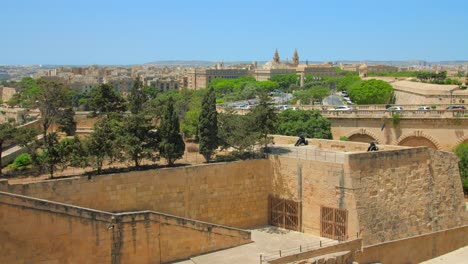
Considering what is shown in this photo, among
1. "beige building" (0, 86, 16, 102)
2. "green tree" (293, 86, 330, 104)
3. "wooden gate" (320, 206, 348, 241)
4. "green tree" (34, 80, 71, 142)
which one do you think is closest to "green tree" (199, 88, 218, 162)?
"wooden gate" (320, 206, 348, 241)

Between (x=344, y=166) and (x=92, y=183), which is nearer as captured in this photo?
(x=92, y=183)

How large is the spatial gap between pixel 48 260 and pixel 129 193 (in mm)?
3707

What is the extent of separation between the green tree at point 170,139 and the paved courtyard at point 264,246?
4449 mm

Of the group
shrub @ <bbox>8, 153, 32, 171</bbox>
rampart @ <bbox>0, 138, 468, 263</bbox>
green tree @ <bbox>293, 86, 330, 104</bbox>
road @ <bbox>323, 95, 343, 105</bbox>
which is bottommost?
rampart @ <bbox>0, 138, 468, 263</bbox>

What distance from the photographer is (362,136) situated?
3459 centimetres

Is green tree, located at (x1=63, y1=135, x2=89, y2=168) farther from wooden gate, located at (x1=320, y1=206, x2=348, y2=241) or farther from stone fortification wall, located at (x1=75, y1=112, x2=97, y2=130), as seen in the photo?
stone fortification wall, located at (x1=75, y1=112, x2=97, y2=130)

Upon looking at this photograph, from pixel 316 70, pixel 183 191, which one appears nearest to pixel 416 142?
pixel 183 191

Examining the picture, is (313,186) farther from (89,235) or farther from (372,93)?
(372,93)

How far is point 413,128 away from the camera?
32.8m

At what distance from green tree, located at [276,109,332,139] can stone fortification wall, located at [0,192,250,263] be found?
1467 cm

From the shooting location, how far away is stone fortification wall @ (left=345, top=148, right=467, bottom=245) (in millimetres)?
19969

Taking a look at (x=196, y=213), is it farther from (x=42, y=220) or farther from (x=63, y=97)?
(x=63, y=97)

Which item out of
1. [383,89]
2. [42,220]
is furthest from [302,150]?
[383,89]

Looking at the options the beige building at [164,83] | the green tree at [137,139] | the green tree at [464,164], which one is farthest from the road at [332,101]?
the beige building at [164,83]
